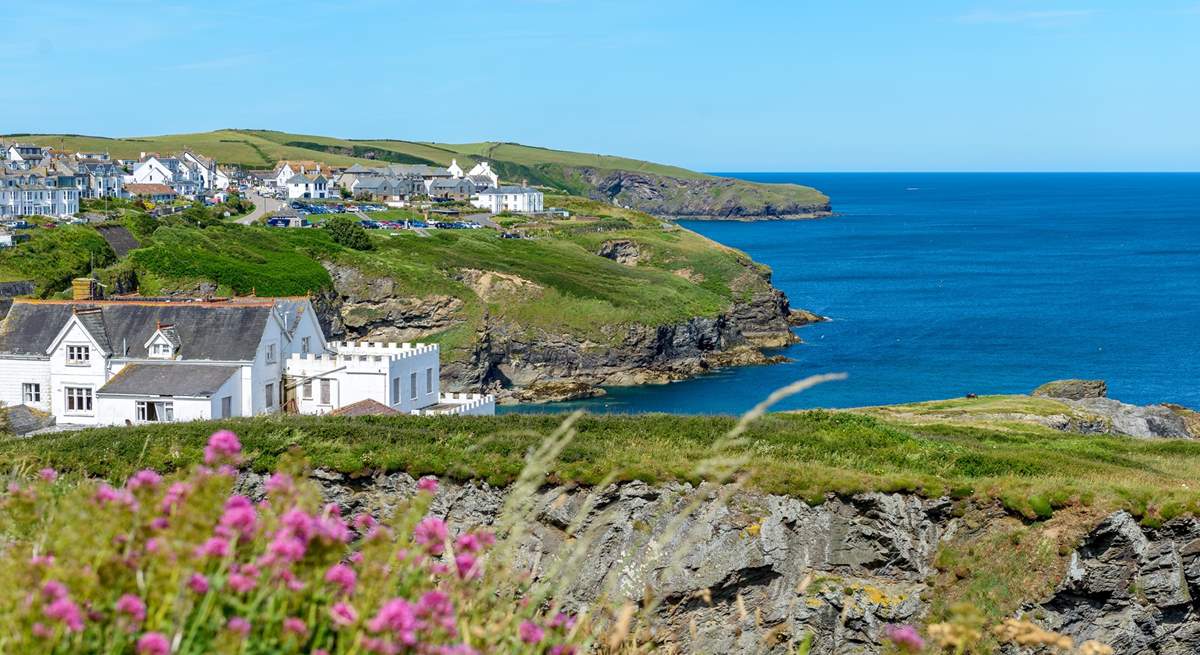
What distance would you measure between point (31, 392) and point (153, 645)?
43.9m

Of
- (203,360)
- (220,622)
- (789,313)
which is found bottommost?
(789,313)

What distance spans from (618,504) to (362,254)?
320 feet

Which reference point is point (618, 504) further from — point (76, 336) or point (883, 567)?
point (76, 336)

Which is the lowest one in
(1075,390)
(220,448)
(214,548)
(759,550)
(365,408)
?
(1075,390)

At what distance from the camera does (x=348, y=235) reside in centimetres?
12712

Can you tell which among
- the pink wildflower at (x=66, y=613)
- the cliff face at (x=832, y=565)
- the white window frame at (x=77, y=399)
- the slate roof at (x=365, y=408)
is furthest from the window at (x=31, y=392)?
the pink wildflower at (x=66, y=613)

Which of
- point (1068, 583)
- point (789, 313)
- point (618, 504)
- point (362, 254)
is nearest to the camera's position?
point (1068, 583)

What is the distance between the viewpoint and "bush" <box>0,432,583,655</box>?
5.62 metres

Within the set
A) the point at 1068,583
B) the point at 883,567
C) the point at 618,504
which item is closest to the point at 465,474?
the point at 618,504

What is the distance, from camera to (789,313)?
136750 millimetres

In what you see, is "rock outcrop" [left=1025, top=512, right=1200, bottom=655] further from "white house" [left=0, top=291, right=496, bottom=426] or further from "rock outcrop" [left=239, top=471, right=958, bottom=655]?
"white house" [left=0, top=291, right=496, bottom=426]

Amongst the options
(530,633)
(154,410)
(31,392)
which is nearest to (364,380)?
(154,410)

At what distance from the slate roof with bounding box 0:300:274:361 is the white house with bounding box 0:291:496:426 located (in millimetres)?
37

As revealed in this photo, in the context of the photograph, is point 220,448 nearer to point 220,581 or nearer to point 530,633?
point 220,581
